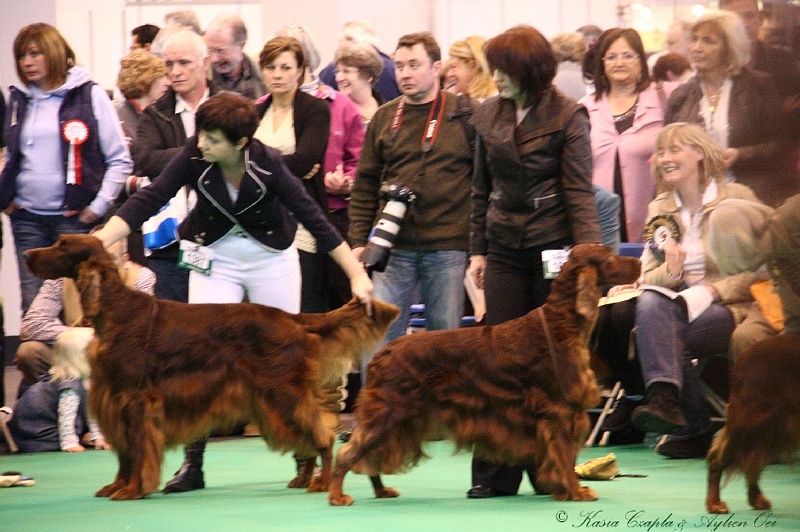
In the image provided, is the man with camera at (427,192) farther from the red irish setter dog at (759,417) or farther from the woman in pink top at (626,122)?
the red irish setter dog at (759,417)

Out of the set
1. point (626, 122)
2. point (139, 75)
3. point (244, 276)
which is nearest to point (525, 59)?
point (244, 276)

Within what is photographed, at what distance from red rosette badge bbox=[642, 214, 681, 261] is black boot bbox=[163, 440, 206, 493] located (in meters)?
2.52

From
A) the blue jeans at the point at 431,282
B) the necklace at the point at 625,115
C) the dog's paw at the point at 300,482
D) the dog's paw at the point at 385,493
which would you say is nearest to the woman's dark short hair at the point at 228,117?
the blue jeans at the point at 431,282

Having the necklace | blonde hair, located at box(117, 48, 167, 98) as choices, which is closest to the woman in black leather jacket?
the necklace

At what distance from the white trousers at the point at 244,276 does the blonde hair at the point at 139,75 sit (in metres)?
2.62

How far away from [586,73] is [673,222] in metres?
1.70

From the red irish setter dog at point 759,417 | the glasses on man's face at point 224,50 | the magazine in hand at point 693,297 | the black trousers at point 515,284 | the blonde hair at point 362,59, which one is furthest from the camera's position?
the blonde hair at point 362,59

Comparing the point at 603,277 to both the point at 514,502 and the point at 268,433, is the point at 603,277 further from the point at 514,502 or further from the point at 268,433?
the point at 268,433

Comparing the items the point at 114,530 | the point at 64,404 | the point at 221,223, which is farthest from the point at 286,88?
the point at 114,530

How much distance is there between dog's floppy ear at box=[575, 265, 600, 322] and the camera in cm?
478

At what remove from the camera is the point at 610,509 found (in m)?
4.67

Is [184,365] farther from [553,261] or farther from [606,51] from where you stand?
[606,51]

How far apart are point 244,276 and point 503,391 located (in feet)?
4.44

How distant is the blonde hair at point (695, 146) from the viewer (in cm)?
636
